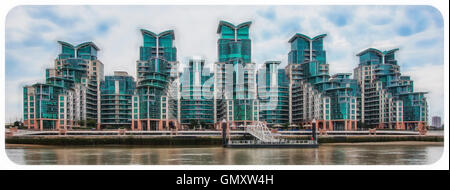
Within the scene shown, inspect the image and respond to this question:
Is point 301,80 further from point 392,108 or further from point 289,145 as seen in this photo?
point 289,145

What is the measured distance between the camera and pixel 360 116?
6494 centimetres

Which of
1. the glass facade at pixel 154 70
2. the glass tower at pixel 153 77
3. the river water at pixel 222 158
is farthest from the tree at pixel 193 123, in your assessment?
the river water at pixel 222 158

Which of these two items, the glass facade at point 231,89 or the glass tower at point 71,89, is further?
the glass facade at point 231,89

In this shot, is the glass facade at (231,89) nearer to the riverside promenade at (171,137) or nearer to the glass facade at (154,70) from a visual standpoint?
the glass facade at (154,70)

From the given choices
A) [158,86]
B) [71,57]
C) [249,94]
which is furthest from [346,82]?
[71,57]

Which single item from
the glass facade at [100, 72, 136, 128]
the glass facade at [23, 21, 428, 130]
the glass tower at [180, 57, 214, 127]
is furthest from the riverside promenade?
the glass facade at [100, 72, 136, 128]

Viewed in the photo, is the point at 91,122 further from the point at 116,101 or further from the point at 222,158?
the point at 222,158

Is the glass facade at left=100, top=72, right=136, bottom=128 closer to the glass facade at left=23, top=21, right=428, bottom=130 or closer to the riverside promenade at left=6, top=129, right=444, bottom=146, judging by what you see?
the glass facade at left=23, top=21, right=428, bottom=130

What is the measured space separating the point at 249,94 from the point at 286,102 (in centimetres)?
924

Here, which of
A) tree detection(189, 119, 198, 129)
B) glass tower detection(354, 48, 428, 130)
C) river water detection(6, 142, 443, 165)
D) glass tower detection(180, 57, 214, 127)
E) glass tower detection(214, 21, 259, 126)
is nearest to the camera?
river water detection(6, 142, 443, 165)

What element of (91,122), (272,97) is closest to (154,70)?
(91,122)

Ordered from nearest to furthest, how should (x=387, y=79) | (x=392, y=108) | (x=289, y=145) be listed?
(x=289, y=145) → (x=392, y=108) → (x=387, y=79)

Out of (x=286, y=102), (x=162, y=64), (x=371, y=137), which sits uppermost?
(x=162, y=64)

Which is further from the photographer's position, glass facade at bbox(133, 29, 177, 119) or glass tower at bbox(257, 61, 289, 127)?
glass tower at bbox(257, 61, 289, 127)
